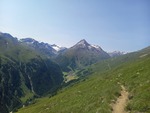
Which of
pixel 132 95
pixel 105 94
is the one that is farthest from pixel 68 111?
pixel 132 95

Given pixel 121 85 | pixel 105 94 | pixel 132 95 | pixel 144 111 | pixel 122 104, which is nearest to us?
pixel 144 111

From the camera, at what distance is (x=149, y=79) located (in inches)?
2758

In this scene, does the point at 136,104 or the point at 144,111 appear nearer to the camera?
the point at 144,111

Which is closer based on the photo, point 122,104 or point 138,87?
point 122,104

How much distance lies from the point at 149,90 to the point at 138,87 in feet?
22.2

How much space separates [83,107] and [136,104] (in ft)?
49.0

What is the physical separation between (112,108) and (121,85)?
825 inches

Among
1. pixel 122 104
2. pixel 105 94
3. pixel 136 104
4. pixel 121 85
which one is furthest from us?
pixel 121 85

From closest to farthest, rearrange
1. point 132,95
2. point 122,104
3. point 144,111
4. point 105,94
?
point 144,111 < point 122,104 < point 132,95 < point 105,94

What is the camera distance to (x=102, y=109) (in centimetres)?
5612

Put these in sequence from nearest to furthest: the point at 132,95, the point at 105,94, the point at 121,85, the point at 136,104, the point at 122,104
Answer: the point at 136,104
the point at 122,104
the point at 132,95
the point at 105,94
the point at 121,85

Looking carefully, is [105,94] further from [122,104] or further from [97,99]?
[122,104]

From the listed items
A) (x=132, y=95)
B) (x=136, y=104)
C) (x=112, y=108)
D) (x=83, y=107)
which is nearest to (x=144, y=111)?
(x=136, y=104)

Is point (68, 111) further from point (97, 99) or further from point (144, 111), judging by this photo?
point (144, 111)
